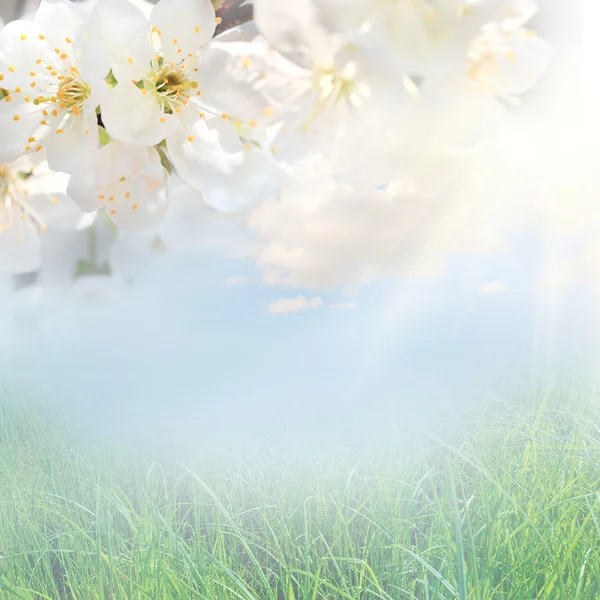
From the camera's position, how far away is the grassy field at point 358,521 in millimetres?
797

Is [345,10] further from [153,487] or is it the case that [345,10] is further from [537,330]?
Answer: [153,487]

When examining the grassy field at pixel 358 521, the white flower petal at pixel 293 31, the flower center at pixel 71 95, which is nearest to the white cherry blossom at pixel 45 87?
the flower center at pixel 71 95

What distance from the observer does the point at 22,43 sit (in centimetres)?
39

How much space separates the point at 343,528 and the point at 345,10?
2.18 ft

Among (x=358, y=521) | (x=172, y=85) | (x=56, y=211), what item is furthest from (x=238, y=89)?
(x=358, y=521)

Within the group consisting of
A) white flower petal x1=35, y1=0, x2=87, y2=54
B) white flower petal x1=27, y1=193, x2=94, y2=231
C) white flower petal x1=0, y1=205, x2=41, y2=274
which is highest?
white flower petal x1=35, y1=0, x2=87, y2=54

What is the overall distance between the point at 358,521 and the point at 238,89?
612mm

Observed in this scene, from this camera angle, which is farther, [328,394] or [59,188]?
[328,394]

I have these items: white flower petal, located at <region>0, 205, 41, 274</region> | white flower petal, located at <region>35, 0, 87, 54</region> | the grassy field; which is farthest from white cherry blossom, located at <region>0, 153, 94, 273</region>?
the grassy field

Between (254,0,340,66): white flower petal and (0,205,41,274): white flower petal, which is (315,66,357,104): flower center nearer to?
(254,0,340,66): white flower petal

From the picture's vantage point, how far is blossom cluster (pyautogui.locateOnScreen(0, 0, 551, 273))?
308 mm

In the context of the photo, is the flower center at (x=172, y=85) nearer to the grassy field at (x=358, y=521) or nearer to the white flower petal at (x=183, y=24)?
the white flower petal at (x=183, y=24)

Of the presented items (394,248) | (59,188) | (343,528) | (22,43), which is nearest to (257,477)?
(343,528)

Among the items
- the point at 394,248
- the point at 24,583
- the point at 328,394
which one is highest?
the point at 394,248
